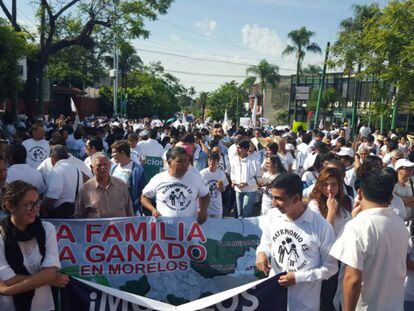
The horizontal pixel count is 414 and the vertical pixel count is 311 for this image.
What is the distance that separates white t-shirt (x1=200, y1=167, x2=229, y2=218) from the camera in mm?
7348

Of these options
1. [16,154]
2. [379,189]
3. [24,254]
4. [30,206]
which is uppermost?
[379,189]

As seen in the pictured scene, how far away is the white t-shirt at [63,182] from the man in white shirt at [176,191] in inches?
35.7

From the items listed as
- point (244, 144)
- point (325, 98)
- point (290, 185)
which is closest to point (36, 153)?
point (244, 144)

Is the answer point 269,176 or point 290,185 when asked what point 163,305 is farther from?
point 269,176

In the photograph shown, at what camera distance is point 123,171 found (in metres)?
6.41

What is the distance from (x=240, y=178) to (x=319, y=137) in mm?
4966

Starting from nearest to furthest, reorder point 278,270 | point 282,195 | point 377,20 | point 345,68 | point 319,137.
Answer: point 282,195
point 278,270
point 319,137
point 377,20
point 345,68

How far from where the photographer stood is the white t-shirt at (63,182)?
556 cm

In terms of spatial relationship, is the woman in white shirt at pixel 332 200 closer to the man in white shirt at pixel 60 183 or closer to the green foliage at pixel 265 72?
the man in white shirt at pixel 60 183

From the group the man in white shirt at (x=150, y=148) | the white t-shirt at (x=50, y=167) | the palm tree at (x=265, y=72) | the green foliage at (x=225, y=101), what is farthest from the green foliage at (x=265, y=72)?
the white t-shirt at (x=50, y=167)

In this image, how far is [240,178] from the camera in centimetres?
834

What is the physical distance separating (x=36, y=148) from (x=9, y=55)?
8.92 meters

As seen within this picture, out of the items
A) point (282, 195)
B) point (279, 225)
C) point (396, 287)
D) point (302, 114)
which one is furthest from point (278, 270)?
point (302, 114)

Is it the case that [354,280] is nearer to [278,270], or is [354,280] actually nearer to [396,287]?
[396,287]
